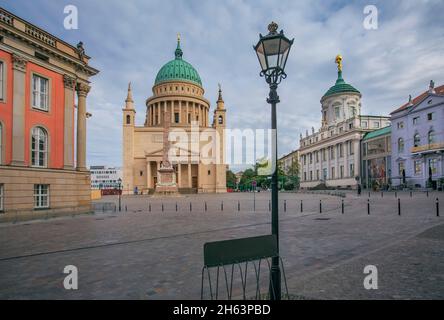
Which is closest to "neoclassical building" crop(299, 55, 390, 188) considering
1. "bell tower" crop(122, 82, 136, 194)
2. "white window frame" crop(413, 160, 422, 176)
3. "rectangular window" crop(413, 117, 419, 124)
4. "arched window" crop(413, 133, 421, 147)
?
"white window frame" crop(413, 160, 422, 176)

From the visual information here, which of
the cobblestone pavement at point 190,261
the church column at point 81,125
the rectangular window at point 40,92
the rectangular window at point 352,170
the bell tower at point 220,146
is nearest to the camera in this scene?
the cobblestone pavement at point 190,261

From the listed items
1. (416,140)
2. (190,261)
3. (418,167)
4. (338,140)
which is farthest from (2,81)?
(338,140)

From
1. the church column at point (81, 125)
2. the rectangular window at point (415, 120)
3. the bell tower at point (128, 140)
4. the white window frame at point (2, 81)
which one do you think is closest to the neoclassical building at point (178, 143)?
the bell tower at point (128, 140)

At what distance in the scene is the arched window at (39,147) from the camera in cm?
2109

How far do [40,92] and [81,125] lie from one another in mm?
4716

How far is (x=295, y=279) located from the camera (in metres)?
6.51

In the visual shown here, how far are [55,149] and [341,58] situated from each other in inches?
3988

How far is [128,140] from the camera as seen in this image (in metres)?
90.2

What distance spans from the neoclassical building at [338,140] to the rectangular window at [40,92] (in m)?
68.9

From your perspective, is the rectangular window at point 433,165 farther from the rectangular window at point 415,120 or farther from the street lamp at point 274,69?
the street lamp at point 274,69

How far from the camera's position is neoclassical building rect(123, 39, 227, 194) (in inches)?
3408

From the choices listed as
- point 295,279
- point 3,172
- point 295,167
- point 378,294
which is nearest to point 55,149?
point 3,172

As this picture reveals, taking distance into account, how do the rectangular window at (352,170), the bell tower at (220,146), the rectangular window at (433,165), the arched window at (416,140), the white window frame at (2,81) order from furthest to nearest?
the bell tower at (220,146), the rectangular window at (352,170), the arched window at (416,140), the rectangular window at (433,165), the white window frame at (2,81)

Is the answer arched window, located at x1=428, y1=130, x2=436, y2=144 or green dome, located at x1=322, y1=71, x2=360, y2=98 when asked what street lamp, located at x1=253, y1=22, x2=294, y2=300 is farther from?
green dome, located at x1=322, y1=71, x2=360, y2=98
